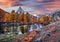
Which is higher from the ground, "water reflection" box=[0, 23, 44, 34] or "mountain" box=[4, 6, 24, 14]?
"mountain" box=[4, 6, 24, 14]

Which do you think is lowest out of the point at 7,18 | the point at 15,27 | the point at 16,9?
the point at 15,27

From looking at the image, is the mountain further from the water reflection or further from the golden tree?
the water reflection

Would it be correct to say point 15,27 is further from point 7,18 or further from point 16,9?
point 16,9

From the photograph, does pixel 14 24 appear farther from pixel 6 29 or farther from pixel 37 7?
pixel 37 7

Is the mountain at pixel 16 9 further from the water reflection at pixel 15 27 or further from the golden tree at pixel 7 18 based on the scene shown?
the water reflection at pixel 15 27

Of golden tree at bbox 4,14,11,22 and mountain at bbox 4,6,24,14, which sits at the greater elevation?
mountain at bbox 4,6,24,14

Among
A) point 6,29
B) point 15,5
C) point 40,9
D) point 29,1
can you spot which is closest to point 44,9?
point 40,9

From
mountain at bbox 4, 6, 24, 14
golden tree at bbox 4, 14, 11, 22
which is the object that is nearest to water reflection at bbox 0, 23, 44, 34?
golden tree at bbox 4, 14, 11, 22

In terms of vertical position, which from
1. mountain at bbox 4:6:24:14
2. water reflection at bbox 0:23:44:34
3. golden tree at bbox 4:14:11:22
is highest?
mountain at bbox 4:6:24:14

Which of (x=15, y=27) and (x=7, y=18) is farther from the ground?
(x=7, y=18)

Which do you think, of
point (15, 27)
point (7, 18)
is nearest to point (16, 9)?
point (7, 18)

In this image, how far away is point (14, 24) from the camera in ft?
8.91

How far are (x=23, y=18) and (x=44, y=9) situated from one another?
1.54ft

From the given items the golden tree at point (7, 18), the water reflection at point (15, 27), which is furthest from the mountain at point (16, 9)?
the water reflection at point (15, 27)
